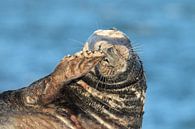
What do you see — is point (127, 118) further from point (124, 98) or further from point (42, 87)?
point (42, 87)

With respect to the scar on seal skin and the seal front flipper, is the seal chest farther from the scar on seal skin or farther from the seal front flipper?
the seal front flipper

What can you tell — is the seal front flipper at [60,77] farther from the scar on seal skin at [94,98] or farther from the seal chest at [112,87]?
the seal chest at [112,87]

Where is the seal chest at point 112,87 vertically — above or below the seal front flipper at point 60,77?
above

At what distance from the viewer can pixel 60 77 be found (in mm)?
9188

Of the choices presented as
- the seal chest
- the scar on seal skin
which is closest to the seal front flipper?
the scar on seal skin

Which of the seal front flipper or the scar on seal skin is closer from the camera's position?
the seal front flipper

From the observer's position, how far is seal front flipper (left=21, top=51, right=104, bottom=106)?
889 cm

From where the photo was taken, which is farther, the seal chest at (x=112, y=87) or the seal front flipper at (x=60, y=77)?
the seal chest at (x=112, y=87)

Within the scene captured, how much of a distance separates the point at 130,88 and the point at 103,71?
0.32m

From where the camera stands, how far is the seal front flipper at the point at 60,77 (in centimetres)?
889

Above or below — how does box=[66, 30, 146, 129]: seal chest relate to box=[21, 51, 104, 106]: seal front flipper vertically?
above

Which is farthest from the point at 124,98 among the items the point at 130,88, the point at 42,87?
the point at 42,87

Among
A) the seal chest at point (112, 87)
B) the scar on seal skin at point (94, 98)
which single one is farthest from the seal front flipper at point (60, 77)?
the seal chest at point (112, 87)

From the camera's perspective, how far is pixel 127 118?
9.64 metres
